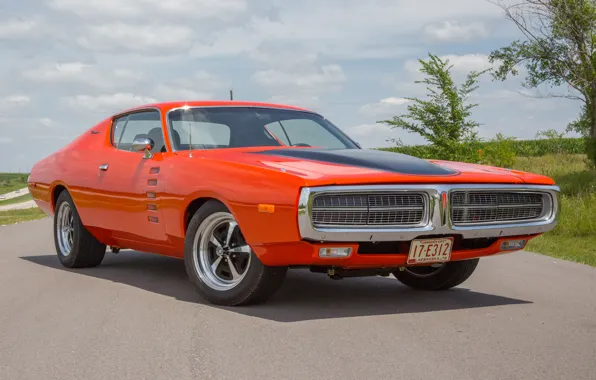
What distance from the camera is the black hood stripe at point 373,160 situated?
20.5ft

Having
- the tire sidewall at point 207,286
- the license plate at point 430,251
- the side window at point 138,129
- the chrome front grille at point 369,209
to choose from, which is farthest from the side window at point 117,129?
the license plate at point 430,251

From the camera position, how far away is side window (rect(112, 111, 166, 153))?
25.2 ft

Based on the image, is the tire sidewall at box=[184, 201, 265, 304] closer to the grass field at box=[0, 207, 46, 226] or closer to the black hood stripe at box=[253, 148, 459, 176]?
the black hood stripe at box=[253, 148, 459, 176]

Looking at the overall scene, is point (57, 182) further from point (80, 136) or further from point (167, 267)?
point (167, 267)

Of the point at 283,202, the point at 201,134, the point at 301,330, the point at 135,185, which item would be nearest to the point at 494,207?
the point at 283,202

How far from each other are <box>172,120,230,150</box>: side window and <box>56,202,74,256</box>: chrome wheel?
2234 mm

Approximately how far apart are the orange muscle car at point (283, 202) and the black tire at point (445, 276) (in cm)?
1

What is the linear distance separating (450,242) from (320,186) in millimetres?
1141

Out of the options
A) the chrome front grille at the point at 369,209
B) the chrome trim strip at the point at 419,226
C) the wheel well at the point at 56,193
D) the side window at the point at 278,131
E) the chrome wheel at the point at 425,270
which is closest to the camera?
the chrome trim strip at the point at 419,226

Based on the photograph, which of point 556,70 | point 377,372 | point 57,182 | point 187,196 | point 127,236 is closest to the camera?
point 377,372

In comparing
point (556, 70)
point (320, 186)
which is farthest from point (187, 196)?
point (556, 70)

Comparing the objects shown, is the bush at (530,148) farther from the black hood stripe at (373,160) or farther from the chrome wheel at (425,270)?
the black hood stripe at (373,160)

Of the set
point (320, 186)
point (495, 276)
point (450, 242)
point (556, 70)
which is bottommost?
point (495, 276)

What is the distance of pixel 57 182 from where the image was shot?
9.35m
